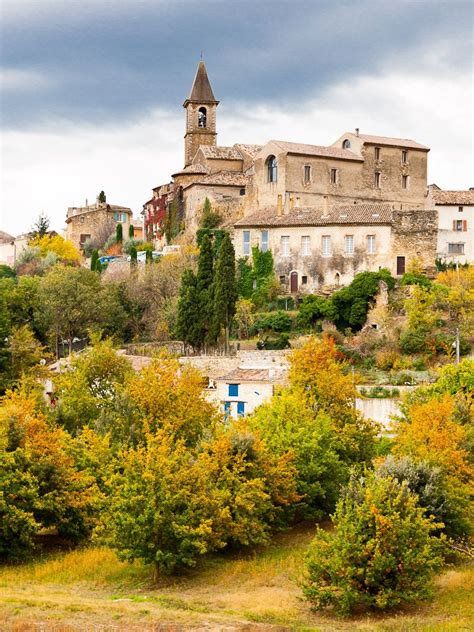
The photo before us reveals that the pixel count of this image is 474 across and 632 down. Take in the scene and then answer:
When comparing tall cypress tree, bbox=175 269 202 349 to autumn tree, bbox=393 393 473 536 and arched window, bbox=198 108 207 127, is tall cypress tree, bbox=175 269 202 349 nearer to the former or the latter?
autumn tree, bbox=393 393 473 536

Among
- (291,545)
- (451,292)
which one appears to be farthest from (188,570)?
(451,292)

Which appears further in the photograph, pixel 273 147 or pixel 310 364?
pixel 273 147

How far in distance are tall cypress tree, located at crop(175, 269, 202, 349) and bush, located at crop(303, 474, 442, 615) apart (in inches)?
1071

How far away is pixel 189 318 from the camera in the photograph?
52344mm

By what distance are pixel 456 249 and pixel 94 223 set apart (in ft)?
123

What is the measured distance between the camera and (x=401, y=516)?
25797mm

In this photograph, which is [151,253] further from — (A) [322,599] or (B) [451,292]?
(A) [322,599]

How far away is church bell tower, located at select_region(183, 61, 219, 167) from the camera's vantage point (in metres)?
80.4

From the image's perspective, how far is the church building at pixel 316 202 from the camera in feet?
186

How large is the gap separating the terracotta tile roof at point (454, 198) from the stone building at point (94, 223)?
102ft

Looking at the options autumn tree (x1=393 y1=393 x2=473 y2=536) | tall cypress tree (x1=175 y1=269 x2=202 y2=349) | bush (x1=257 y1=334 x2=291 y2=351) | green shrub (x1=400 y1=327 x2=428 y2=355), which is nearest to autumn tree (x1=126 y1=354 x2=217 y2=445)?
autumn tree (x1=393 y1=393 x2=473 y2=536)

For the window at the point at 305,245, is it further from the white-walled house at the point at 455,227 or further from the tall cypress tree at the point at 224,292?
the white-walled house at the point at 455,227

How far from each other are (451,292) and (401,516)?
89.8 ft

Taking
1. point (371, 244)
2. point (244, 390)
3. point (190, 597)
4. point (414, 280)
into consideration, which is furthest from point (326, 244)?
point (190, 597)
